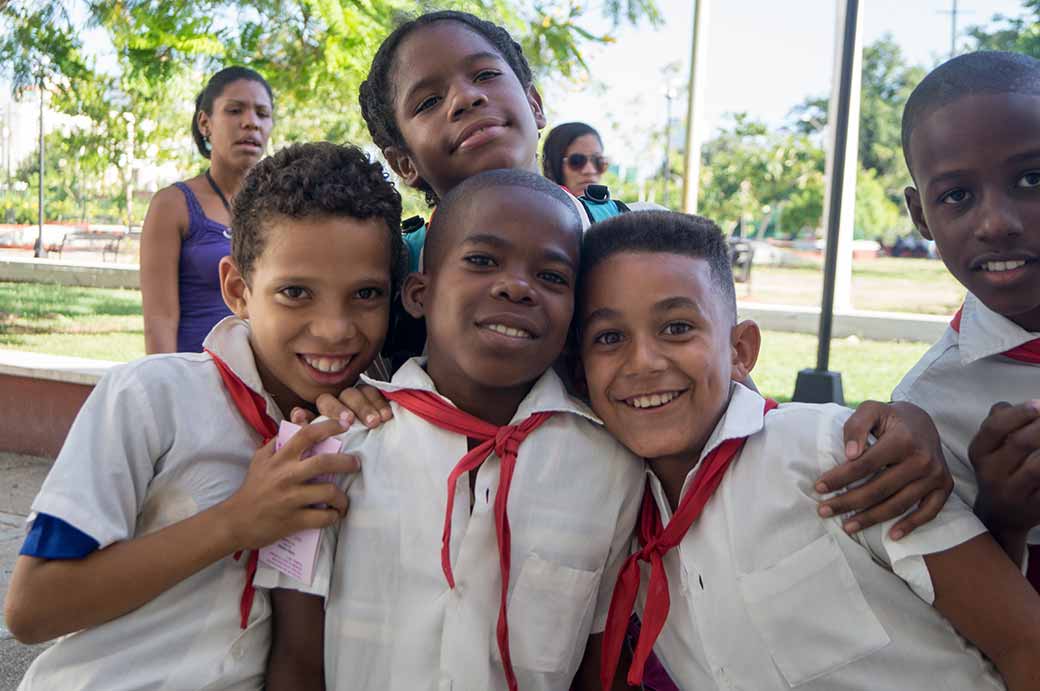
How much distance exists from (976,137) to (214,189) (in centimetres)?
291

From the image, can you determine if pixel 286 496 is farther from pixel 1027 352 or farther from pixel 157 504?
pixel 1027 352

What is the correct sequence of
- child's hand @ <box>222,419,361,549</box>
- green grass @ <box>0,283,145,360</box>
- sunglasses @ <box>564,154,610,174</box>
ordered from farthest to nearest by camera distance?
green grass @ <box>0,283,145,360</box> < sunglasses @ <box>564,154,610,174</box> < child's hand @ <box>222,419,361,549</box>

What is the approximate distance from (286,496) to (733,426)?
2.41 feet

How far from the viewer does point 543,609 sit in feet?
5.30

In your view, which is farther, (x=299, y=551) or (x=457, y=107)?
(x=457, y=107)

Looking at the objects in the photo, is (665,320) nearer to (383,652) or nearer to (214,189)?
(383,652)

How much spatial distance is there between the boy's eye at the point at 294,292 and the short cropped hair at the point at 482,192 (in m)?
0.24

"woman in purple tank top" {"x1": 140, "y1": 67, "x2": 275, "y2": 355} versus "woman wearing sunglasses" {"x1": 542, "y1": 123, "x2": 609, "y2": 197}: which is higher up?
"woman wearing sunglasses" {"x1": 542, "y1": 123, "x2": 609, "y2": 197}

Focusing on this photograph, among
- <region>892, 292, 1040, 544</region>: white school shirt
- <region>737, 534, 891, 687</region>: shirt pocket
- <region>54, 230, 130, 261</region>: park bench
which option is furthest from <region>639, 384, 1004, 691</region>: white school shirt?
<region>54, 230, 130, 261</region>: park bench

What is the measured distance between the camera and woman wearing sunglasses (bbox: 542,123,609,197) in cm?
555

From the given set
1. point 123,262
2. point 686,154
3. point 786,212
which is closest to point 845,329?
point 686,154

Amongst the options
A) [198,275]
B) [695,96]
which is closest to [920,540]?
[198,275]

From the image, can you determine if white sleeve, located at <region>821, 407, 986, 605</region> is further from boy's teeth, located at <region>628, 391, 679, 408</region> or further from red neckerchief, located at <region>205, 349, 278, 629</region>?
red neckerchief, located at <region>205, 349, 278, 629</region>

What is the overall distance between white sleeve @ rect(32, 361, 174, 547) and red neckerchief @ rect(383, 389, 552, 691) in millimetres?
412
